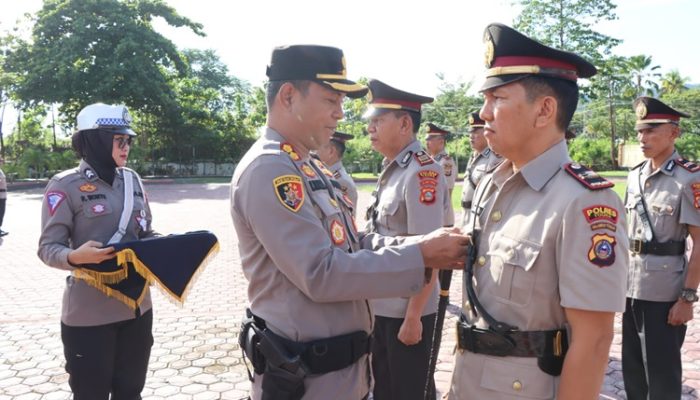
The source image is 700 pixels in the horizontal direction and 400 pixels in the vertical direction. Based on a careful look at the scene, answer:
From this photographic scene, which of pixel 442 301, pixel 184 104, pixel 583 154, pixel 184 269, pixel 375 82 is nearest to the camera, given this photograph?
pixel 442 301

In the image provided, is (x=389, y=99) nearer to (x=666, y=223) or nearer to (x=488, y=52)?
(x=488, y=52)

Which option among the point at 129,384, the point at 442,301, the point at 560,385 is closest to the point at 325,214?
the point at 442,301

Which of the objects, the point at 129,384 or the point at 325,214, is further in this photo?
the point at 129,384

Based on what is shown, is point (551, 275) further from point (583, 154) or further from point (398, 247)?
point (583, 154)

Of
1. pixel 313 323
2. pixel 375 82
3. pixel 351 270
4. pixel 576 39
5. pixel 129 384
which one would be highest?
pixel 576 39

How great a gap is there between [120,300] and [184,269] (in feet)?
1.64

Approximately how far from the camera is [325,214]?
6.75 ft

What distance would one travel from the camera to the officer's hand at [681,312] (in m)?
3.57

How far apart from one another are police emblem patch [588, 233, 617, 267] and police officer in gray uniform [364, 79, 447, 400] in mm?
1456

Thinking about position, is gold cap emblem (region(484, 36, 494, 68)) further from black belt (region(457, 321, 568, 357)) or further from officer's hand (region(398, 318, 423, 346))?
officer's hand (region(398, 318, 423, 346))

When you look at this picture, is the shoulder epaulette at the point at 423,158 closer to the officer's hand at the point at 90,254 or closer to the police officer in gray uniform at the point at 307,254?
the police officer in gray uniform at the point at 307,254

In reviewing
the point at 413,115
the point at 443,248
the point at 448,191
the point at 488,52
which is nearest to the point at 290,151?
the point at 443,248

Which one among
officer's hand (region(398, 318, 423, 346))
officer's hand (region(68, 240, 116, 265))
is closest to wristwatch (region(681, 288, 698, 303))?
officer's hand (region(398, 318, 423, 346))

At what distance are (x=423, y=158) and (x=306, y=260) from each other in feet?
6.08
